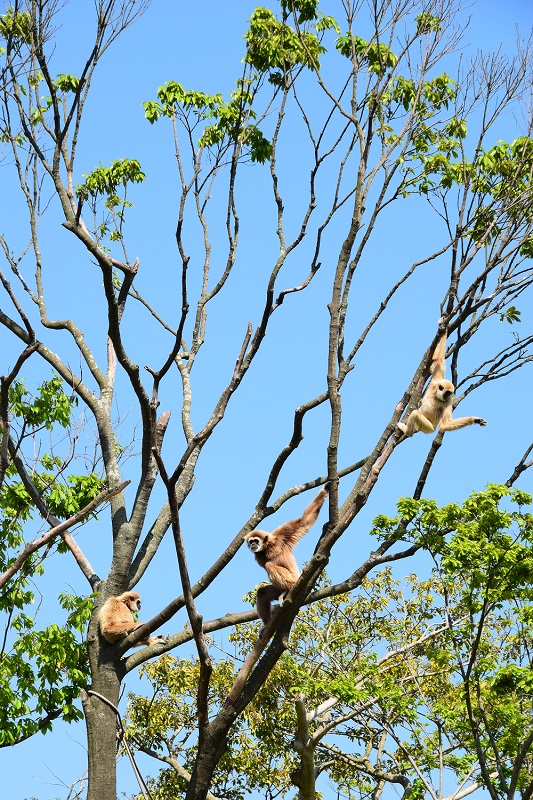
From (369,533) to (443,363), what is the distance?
2.82 metres

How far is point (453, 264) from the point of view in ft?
34.1

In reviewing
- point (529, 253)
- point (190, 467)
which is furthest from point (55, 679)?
point (529, 253)

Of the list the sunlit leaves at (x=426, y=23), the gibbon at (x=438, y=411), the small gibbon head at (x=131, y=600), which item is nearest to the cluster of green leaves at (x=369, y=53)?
the sunlit leaves at (x=426, y=23)

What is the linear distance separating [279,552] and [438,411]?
3.42 meters

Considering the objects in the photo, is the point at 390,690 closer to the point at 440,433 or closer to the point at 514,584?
the point at 514,584

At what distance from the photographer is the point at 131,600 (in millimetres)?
12203

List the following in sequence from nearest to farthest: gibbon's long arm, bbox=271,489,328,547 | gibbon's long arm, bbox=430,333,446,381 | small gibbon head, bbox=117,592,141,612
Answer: gibbon's long arm, bbox=271,489,328,547 → small gibbon head, bbox=117,592,141,612 → gibbon's long arm, bbox=430,333,446,381

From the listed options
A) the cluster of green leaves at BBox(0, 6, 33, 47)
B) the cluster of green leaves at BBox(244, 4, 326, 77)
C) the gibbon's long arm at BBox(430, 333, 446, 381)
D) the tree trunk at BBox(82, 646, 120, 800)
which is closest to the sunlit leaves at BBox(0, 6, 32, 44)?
the cluster of green leaves at BBox(0, 6, 33, 47)

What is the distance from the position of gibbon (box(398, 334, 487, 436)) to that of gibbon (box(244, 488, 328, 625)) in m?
2.34

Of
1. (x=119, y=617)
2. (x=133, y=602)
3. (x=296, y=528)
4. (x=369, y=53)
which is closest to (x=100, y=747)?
(x=119, y=617)

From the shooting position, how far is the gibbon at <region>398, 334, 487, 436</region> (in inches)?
499

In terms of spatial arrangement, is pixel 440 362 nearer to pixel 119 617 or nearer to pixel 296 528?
pixel 296 528

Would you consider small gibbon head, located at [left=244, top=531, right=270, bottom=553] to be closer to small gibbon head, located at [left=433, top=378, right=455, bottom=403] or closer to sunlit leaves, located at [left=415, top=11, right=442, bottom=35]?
small gibbon head, located at [left=433, top=378, right=455, bottom=403]

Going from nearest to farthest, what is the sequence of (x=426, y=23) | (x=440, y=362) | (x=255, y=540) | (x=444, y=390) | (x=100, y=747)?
(x=100, y=747), (x=255, y=540), (x=426, y=23), (x=444, y=390), (x=440, y=362)
